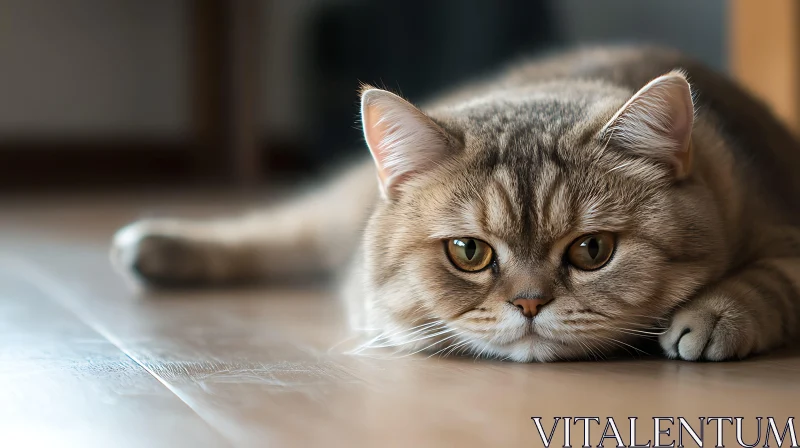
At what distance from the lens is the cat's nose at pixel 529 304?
1.17 meters

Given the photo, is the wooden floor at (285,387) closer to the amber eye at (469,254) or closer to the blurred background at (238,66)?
the amber eye at (469,254)

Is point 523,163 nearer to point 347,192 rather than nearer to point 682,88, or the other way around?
point 682,88

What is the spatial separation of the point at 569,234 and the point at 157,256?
1003 mm

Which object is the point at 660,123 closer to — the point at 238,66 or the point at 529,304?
the point at 529,304

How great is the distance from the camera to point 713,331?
1207 millimetres

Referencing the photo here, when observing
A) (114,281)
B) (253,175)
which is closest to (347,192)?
(114,281)

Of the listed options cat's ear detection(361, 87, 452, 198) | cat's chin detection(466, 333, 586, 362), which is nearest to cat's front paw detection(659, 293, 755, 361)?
cat's chin detection(466, 333, 586, 362)

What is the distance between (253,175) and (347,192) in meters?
2.54

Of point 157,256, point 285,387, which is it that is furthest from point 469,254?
point 157,256

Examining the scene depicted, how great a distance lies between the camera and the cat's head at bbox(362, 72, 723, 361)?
119 centimetres

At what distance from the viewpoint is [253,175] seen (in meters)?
4.54

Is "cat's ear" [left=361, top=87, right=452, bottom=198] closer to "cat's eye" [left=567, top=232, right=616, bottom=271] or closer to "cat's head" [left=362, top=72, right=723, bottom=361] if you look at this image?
"cat's head" [left=362, top=72, right=723, bottom=361]

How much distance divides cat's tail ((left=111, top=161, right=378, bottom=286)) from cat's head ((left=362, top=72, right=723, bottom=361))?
536 mm

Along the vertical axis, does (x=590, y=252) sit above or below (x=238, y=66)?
below
